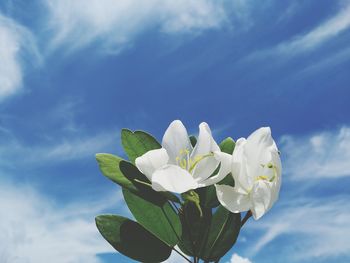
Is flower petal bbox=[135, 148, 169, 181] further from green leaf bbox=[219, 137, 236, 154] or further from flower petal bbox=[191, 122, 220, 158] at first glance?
green leaf bbox=[219, 137, 236, 154]

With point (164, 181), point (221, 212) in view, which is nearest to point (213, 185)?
point (221, 212)

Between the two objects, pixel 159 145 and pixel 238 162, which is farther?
pixel 159 145

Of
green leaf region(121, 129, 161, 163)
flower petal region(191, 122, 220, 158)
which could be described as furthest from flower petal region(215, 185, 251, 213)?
green leaf region(121, 129, 161, 163)

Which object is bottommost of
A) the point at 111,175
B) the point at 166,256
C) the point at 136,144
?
the point at 166,256

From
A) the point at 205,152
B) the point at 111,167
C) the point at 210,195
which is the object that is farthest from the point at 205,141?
the point at 111,167

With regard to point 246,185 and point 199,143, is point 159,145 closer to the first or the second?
point 199,143

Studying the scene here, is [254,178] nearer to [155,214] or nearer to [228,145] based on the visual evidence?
A: [228,145]

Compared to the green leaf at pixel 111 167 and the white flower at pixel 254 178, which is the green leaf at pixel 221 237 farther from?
the green leaf at pixel 111 167
